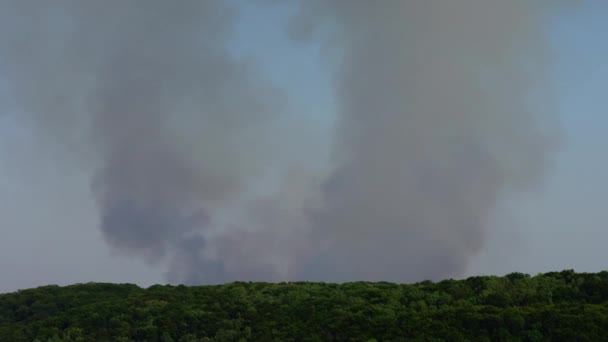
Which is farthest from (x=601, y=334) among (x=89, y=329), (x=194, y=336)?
(x=89, y=329)

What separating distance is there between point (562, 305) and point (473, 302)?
22.7 feet

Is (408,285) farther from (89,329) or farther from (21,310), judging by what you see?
(21,310)

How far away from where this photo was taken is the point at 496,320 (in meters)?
47.7

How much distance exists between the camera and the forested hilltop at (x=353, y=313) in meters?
47.5

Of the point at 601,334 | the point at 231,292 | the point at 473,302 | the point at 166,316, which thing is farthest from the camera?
the point at 231,292

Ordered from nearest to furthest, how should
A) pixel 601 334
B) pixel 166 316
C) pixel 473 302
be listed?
pixel 601 334, pixel 473 302, pixel 166 316

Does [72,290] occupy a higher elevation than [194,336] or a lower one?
higher

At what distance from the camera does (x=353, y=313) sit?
2109 inches

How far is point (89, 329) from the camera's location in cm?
5859

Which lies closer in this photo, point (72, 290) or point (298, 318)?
point (298, 318)

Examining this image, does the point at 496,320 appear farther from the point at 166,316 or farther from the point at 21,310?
the point at 21,310

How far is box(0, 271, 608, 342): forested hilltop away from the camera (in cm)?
4753

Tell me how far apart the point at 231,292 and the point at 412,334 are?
64.0 ft

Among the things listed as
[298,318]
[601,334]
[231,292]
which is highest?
[231,292]
